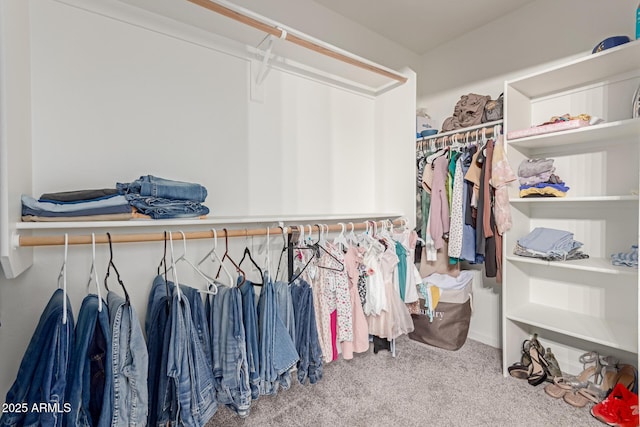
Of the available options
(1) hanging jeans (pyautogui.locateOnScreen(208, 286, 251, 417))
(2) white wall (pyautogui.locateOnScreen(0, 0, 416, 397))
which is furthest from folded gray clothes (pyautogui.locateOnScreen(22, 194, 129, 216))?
(1) hanging jeans (pyautogui.locateOnScreen(208, 286, 251, 417))

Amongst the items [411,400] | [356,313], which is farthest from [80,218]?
[411,400]

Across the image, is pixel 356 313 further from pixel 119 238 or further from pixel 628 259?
pixel 628 259

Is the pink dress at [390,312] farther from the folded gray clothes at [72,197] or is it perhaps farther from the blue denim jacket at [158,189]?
the folded gray clothes at [72,197]

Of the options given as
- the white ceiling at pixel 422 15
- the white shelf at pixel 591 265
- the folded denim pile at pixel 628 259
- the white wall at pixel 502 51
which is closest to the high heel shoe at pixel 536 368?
the white wall at pixel 502 51

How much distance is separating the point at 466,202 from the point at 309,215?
1.25 metres

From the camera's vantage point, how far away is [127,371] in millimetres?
1091

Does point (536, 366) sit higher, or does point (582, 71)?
point (582, 71)

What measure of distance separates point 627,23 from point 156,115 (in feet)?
9.49

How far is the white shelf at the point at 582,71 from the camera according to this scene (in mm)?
1714

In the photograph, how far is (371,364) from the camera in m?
2.19

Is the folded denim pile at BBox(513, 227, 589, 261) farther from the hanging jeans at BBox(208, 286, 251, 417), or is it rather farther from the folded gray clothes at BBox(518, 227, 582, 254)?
the hanging jeans at BBox(208, 286, 251, 417)

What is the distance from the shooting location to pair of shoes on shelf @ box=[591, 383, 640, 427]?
1589 millimetres

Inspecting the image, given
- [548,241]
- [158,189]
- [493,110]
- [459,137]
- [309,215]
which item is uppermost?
[493,110]

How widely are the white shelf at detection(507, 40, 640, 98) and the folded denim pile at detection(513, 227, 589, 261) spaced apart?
0.99 metres
